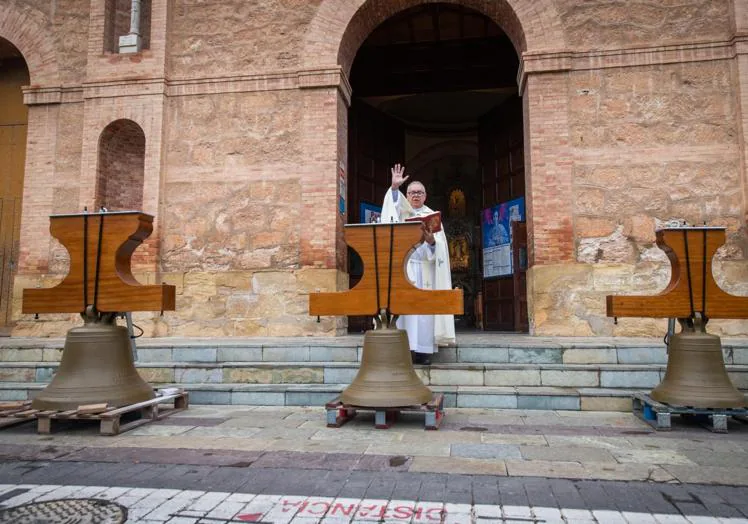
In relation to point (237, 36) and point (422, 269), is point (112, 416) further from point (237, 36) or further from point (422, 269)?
point (237, 36)

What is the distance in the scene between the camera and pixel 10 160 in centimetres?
1157

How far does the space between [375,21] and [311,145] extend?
2755mm

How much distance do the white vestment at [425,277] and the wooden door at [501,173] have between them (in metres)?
4.20

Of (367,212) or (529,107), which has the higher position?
(529,107)

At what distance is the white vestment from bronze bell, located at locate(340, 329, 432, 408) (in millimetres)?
1081

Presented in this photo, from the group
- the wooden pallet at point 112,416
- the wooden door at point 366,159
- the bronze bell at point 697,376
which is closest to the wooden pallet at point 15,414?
the wooden pallet at point 112,416

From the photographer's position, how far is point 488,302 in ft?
36.8

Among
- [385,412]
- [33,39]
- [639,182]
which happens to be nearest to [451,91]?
[639,182]

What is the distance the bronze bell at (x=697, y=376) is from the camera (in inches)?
176

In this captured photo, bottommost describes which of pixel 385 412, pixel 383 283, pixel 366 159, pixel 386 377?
pixel 385 412

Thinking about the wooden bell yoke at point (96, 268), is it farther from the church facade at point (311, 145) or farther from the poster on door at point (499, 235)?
the poster on door at point (499, 235)

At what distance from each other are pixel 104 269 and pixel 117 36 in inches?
263

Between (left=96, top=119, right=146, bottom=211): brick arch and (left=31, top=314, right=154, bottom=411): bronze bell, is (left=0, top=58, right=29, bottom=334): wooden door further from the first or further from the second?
(left=31, top=314, right=154, bottom=411): bronze bell

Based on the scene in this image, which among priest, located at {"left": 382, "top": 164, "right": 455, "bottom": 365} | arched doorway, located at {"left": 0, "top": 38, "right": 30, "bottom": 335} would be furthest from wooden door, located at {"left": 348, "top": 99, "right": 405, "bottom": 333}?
arched doorway, located at {"left": 0, "top": 38, "right": 30, "bottom": 335}
